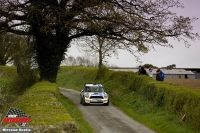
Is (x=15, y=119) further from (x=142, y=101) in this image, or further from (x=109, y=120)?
(x=142, y=101)

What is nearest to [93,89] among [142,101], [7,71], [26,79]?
[142,101]

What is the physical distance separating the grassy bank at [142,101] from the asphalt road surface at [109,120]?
65cm

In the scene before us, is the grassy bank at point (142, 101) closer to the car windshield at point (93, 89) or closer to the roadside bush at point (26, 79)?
the car windshield at point (93, 89)

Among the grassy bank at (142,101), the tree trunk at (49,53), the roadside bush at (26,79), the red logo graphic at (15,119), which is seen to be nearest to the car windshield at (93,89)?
the grassy bank at (142,101)

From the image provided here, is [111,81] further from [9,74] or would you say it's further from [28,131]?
[28,131]

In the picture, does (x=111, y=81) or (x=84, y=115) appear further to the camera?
(x=111, y=81)

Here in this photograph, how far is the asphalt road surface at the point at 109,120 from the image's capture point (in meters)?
16.9

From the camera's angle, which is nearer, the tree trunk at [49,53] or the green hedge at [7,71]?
the tree trunk at [49,53]

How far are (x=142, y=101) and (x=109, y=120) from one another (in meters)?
5.40

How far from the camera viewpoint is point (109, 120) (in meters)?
19.6

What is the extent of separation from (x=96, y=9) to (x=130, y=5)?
3.69 meters

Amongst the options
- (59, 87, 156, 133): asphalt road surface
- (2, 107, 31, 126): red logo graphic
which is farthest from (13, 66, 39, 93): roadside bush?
(2, 107, 31, 126): red logo graphic

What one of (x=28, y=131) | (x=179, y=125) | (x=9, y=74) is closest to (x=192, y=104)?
(x=179, y=125)

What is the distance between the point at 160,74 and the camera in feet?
91.9
